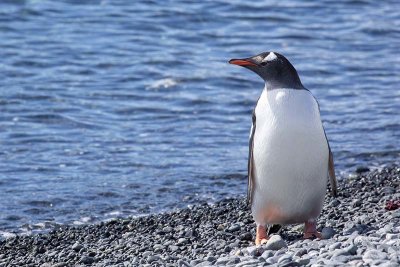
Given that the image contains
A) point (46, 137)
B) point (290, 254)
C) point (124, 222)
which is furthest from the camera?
point (46, 137)

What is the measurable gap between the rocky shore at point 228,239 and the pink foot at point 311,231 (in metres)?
0.08

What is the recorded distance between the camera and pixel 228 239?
8930 mm

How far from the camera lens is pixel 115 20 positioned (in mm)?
21594

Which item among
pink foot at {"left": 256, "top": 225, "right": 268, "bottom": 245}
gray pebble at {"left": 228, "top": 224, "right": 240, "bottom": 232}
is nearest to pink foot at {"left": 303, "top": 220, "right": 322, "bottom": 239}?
pink foot at {"left": 256, "top": 225, "right": 268, "bottom": 245}

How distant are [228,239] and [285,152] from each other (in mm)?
975

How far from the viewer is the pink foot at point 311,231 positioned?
8.38 metres

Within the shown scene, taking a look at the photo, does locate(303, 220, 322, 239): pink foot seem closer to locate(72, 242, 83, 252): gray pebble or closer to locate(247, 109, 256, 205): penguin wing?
locate(247, 109, 256, 205): penguin wing

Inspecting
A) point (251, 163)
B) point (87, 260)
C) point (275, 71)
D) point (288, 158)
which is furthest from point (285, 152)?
point (87, 260)

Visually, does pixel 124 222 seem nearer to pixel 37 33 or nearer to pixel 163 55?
pixel 163 55

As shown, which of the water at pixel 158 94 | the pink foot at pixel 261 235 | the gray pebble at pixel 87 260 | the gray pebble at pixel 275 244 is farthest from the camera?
the water at pixel 158 94

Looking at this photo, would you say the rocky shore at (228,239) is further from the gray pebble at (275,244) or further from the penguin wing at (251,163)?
the penguin wing at (251,163)

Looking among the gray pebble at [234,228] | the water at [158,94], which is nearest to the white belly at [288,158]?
the gray pebble at [234,228]

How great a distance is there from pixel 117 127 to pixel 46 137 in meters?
0.97

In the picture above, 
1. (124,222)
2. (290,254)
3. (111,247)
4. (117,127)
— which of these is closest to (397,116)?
(117,127)
